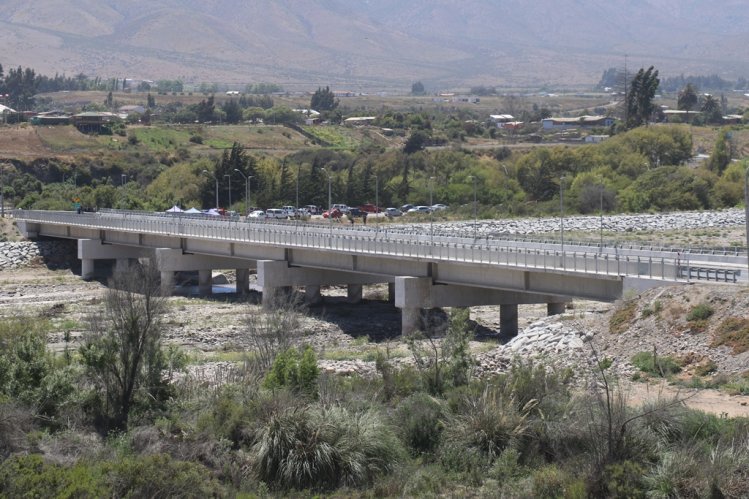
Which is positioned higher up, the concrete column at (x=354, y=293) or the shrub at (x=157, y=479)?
the shrub at (x=157, y=479)

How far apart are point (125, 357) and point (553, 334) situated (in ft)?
48.4

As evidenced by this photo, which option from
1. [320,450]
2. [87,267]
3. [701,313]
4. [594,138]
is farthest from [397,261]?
[594,138]

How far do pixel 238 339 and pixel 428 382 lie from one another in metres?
22.5

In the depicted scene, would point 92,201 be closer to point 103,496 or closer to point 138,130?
point 138,130

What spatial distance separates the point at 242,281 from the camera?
79.4 metres

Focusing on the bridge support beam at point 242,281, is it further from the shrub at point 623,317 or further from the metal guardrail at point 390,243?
the shrub at point 623,317

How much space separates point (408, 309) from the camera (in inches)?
2302

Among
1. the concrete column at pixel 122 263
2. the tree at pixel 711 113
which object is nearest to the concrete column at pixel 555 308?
the concrete column at pixel 122 263

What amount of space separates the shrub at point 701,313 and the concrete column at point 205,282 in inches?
1627

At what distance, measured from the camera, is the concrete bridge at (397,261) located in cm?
5000

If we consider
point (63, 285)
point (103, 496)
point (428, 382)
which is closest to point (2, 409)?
point (103, 496)

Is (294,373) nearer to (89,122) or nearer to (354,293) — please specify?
(354,293)

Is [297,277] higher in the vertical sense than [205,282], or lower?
higher

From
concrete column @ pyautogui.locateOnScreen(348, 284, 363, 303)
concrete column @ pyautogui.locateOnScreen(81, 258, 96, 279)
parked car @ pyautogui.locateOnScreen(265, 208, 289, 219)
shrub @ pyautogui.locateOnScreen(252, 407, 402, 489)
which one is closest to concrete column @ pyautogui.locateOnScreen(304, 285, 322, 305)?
concrete column @ pyautogui.locateOnScreen(348, 284, 363, 303)
